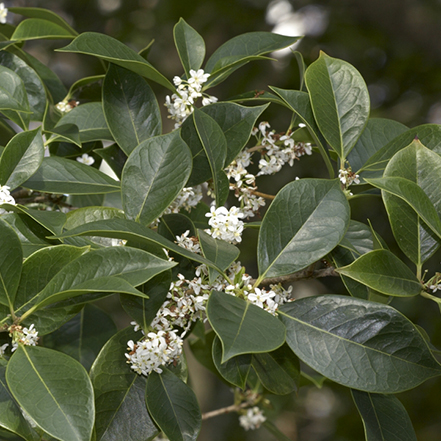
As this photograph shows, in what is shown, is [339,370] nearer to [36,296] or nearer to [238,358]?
[238,358]

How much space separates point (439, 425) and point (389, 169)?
2.44 meters

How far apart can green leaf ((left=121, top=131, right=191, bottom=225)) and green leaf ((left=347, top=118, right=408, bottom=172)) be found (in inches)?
9.8

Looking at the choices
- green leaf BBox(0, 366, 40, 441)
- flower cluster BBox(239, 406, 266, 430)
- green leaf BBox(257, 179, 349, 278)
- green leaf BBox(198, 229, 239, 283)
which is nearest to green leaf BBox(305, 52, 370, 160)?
green leaf BBox(257, 179, 349, 278)

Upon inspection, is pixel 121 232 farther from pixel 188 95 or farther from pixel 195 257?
pixel 188 95

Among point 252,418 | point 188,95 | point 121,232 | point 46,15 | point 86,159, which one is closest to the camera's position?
point 121,232

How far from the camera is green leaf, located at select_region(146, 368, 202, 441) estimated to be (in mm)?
573

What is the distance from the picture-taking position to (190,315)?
0.58 m

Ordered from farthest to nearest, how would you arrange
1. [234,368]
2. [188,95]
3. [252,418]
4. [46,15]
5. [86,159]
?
[252,418] → [46,15] → [86,159] → [188,95] → [234,368]

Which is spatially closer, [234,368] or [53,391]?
[53,391]

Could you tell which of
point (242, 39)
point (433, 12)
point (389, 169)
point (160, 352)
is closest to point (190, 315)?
point (160, 352)

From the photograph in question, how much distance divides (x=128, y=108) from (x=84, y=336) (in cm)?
44

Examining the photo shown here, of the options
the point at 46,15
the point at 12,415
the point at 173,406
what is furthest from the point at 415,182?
the point at 46,15

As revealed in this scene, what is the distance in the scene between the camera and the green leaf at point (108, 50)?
0.59 m

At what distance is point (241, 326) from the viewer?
0.45 meters
